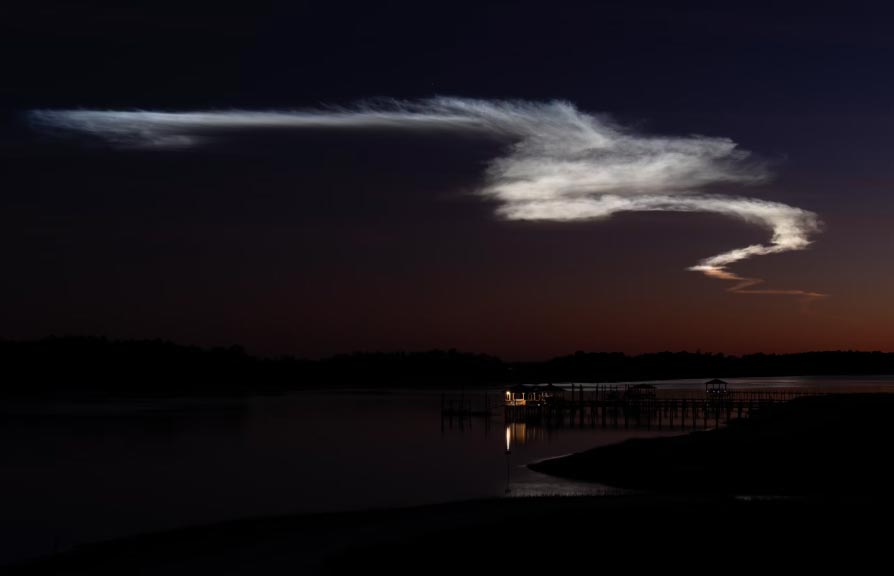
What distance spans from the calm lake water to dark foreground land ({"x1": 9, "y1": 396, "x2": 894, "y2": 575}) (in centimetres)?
595

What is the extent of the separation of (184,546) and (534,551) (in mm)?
12754

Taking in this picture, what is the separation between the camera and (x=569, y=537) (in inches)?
957

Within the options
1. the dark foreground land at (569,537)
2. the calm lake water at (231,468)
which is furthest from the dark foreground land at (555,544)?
the calm lake water at (231,468)

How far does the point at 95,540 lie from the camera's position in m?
34.5

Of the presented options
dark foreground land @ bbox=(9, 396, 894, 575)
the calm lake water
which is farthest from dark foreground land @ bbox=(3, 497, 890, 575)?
the calm lake water

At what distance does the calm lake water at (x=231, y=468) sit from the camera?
1590 inches

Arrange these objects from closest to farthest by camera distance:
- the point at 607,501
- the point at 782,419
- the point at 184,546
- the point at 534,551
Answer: the point at 534,551
the point at 184,546
the point at 607,501
the point at 782,419

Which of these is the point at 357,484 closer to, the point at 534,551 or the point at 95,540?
the point at 95,540

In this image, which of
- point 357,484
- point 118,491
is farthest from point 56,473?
point 357,484

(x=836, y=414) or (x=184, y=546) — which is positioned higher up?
(x=836, y=414)

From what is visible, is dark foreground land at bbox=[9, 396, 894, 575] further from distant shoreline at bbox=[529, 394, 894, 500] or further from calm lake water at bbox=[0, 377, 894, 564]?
calm lake water at bbox=[0, 377, 894, 564]

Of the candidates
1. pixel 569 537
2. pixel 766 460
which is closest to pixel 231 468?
pixel 766 460

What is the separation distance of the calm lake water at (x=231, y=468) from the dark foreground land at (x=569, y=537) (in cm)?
595

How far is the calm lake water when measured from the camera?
40.4 meters
